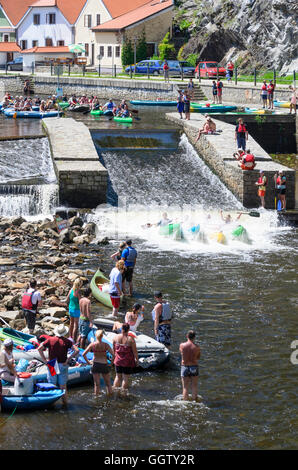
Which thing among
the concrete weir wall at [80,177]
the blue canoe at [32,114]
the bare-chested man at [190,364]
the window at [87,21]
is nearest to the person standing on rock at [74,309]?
the bare-chested man at [190,364]

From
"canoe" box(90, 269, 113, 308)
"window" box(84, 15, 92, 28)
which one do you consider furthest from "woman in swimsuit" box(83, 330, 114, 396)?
"window" box(84, 15, 92, 28)

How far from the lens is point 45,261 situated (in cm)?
2306

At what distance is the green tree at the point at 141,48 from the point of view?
243 ft

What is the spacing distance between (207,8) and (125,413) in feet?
200

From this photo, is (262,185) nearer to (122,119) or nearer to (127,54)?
(122,119)

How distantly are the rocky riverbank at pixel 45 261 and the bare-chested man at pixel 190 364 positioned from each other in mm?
4067

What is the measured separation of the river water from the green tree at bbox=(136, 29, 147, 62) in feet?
143

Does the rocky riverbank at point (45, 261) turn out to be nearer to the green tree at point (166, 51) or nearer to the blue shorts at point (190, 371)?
the blue shorts at point (190, 371)

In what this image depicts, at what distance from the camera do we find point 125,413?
13828 mm

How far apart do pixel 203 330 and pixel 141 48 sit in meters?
59.8

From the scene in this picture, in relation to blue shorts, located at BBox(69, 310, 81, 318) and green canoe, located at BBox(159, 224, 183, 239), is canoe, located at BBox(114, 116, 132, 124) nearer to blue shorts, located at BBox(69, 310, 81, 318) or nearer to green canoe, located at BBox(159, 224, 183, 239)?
green canoe, located at BBox(159, 224, 183, 239)

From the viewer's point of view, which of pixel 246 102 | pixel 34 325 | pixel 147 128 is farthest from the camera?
pixel 246 102
